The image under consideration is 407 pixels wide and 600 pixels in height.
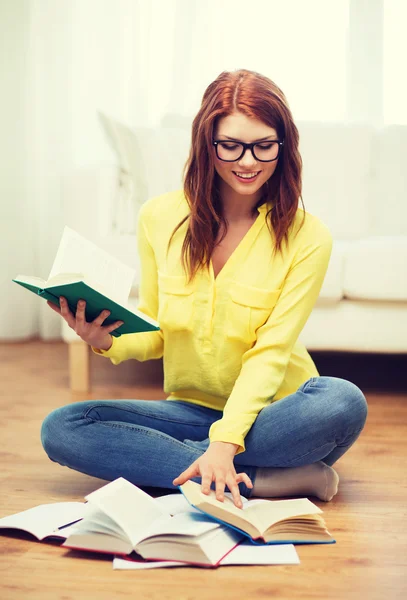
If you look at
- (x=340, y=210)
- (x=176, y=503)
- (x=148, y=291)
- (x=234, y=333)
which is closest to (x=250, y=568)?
(x=176, y=503)

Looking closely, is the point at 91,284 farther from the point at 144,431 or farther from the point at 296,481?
the point at 296,481

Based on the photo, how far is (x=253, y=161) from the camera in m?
1.40

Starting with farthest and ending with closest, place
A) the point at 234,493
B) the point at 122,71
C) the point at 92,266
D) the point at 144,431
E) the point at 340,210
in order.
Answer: the point at 122,71, the point at 340,210, the point at 144,431, the point at 92,266, the point at 234,493

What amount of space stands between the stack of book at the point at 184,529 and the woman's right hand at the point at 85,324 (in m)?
0.26

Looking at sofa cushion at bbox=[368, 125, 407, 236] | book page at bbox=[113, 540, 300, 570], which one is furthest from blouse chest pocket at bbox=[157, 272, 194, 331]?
sofa cushion at bbox=[368, 125, 407, 236]

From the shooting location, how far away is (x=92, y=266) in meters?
1.35

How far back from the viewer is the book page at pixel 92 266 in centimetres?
133

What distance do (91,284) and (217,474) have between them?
35 centimetres

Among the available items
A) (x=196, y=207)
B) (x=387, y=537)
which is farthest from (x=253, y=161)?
(x=387, y=537)

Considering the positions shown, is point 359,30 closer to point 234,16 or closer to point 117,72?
point 234,16

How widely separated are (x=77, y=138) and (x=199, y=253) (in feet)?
7.49

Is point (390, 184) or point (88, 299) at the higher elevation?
point (390, 184)

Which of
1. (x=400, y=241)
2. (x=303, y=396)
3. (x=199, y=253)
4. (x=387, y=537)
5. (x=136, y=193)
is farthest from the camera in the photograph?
(x=136, y=193)

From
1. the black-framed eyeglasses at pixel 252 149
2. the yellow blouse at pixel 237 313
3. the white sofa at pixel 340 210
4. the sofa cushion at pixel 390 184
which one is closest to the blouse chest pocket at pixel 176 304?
the yellow blouse at pixel 237 313
